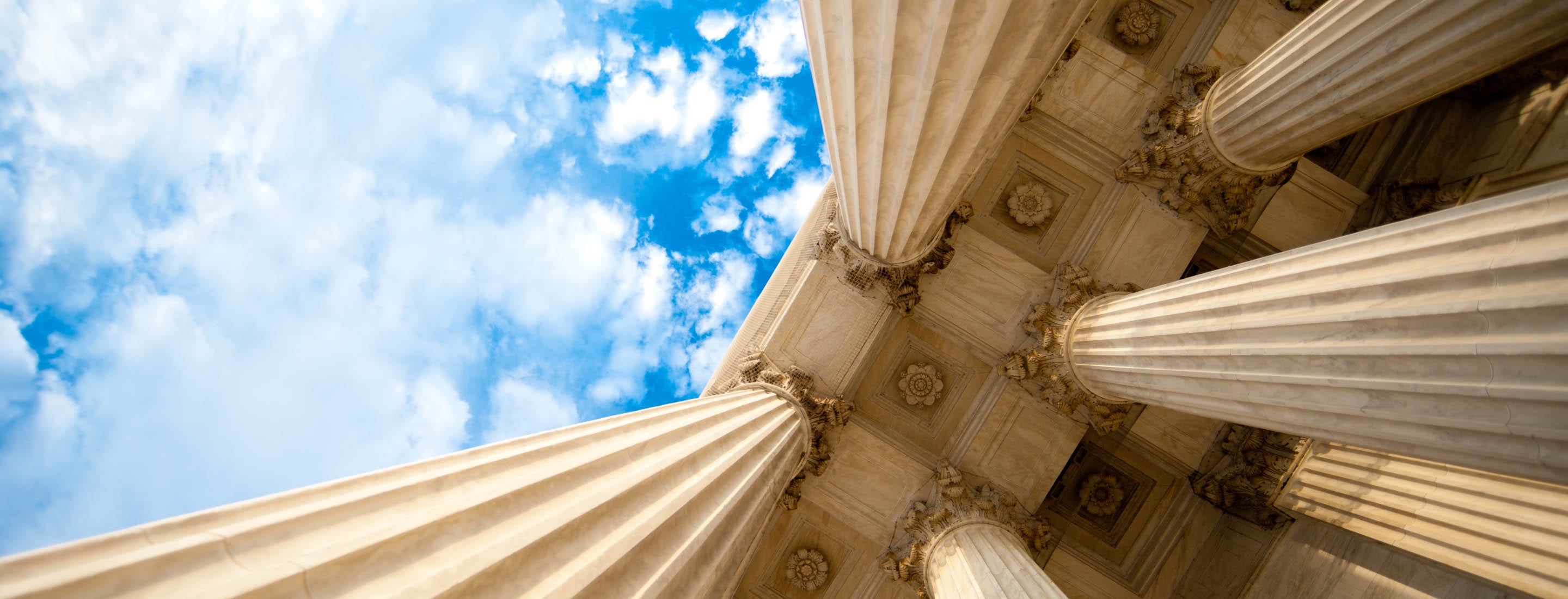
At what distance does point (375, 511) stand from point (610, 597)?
228cm

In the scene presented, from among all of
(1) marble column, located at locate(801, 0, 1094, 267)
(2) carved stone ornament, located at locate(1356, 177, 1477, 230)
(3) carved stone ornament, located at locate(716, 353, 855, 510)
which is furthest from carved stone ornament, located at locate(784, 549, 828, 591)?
(2) carved stone ornament, located at locate(1356, 177, 1477, 230)

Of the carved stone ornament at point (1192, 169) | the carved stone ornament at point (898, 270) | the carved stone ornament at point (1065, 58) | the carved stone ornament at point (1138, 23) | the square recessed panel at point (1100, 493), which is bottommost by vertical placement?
the square recessed panel at point (1100, 493)

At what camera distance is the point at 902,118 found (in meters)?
8.84

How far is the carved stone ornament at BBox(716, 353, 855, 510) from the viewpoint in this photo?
14.8 m

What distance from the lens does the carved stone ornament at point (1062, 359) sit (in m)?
13.7

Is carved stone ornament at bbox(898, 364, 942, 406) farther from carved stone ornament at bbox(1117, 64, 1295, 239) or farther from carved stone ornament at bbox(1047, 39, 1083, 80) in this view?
carved stone ornament at bbox(1047, 39, 1083, 80)

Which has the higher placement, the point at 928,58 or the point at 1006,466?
the point at 928,58

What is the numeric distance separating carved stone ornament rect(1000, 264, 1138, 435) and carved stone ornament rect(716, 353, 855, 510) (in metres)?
3.93

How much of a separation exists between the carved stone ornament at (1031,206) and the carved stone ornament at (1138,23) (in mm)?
3694

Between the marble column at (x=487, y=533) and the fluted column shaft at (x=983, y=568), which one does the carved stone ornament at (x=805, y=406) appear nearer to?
the fluted column shaft at (x=983, y=568)

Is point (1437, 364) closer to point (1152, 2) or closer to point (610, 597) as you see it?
point (610, 597)

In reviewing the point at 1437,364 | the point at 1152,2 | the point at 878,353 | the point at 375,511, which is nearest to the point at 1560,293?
the point at 1437,364

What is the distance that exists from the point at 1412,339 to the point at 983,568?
7.11 meters

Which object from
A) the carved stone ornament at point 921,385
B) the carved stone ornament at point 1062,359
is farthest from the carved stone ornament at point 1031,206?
the carved stone ornament at point 921,385
